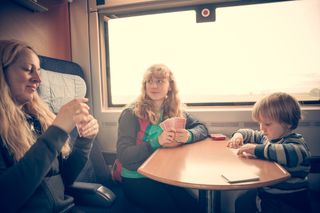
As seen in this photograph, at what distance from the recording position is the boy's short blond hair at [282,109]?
1.49m

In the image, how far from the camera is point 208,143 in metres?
1.87

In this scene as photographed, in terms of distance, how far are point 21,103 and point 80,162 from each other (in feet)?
1.53

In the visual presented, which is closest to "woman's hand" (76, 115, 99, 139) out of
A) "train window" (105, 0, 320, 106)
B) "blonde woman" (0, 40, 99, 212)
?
"blonde woman" (0, 40, 99, 212)

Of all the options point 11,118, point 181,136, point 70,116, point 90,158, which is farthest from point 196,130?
point 11,118

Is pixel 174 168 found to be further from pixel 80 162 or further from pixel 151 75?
pixel 151 75

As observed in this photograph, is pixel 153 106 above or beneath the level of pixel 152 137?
above

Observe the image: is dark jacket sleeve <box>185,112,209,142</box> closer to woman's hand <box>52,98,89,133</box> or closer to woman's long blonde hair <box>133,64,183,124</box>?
woman's long blonde hair <box>133,64,183,124</box>

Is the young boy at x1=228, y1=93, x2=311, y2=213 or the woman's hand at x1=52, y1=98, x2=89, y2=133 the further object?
the young boy at x1=228, y1=93, x2=311, y2=213

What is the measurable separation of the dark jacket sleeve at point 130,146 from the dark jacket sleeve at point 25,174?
0.73m

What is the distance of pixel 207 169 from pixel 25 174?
0.84m

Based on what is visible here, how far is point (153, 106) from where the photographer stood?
1.98 metres

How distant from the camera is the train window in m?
2.33

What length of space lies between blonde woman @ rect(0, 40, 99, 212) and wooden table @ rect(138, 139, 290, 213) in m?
0.45

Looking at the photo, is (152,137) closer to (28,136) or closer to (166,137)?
(166,137)
